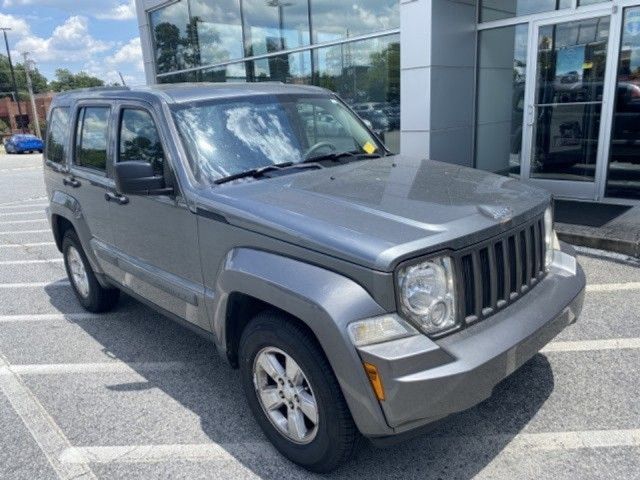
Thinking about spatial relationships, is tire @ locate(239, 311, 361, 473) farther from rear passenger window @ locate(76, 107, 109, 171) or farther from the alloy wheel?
Answer: rear passenger window @ locate(76, 107, 109, 171)

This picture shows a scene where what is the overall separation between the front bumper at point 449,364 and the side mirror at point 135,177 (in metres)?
1.68

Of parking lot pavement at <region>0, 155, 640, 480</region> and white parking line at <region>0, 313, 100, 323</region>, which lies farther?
white parking line at <region>0, 313, 100, 323</region>

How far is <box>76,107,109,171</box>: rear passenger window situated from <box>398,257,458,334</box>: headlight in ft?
9.23

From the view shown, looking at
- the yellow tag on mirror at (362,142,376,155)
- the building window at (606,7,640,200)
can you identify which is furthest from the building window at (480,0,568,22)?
the yellow tag on mirror at (362,142,376,155)

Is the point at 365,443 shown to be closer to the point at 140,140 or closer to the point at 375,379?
the point at 375,379

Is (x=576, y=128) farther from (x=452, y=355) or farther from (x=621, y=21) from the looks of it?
(x=452, y=355)

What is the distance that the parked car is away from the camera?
2234 mm

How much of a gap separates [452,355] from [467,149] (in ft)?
23.6

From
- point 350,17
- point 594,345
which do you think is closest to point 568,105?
point 350,17

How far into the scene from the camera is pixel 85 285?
499 centimetres

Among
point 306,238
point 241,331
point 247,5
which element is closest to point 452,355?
point 306,238

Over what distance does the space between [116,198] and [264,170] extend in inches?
51.1

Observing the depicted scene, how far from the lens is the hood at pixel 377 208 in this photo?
232 centimetres

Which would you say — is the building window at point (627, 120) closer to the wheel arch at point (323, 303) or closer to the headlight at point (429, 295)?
the headlight at point (429, 295)
